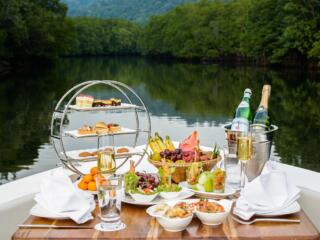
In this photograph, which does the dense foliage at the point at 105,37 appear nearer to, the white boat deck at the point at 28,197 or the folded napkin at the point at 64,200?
the white boat deck at the point at 28,197

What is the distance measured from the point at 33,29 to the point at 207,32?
28688 mm

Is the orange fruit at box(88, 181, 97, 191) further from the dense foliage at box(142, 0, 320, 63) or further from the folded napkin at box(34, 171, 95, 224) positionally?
the dense foliage at box(142, 0, 320, 63)

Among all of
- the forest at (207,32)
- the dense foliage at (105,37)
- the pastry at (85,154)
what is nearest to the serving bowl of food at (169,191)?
the pastry at (85,154)

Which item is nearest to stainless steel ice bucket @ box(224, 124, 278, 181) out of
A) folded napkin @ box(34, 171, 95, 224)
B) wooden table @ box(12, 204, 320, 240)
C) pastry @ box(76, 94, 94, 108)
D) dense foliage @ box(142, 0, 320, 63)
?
wooden table @ box(12, 204, 320, 240)

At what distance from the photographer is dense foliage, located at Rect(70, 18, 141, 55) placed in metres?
103

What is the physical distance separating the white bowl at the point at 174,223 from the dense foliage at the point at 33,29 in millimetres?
43860

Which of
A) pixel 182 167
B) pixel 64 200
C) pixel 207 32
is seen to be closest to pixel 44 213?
pixel 64 200

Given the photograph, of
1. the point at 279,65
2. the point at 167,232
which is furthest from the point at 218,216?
the point at 279,65

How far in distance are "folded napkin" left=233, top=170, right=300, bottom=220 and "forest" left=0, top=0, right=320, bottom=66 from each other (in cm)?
4398

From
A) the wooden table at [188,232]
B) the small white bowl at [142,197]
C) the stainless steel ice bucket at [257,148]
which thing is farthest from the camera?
the stainless steel ice bucket at [257,148]

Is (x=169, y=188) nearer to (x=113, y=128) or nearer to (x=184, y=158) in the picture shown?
(x=184, y=158)

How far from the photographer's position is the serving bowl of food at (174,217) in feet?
7.74

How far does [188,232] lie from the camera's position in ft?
A: 7.82

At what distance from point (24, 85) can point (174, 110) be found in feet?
48.5
